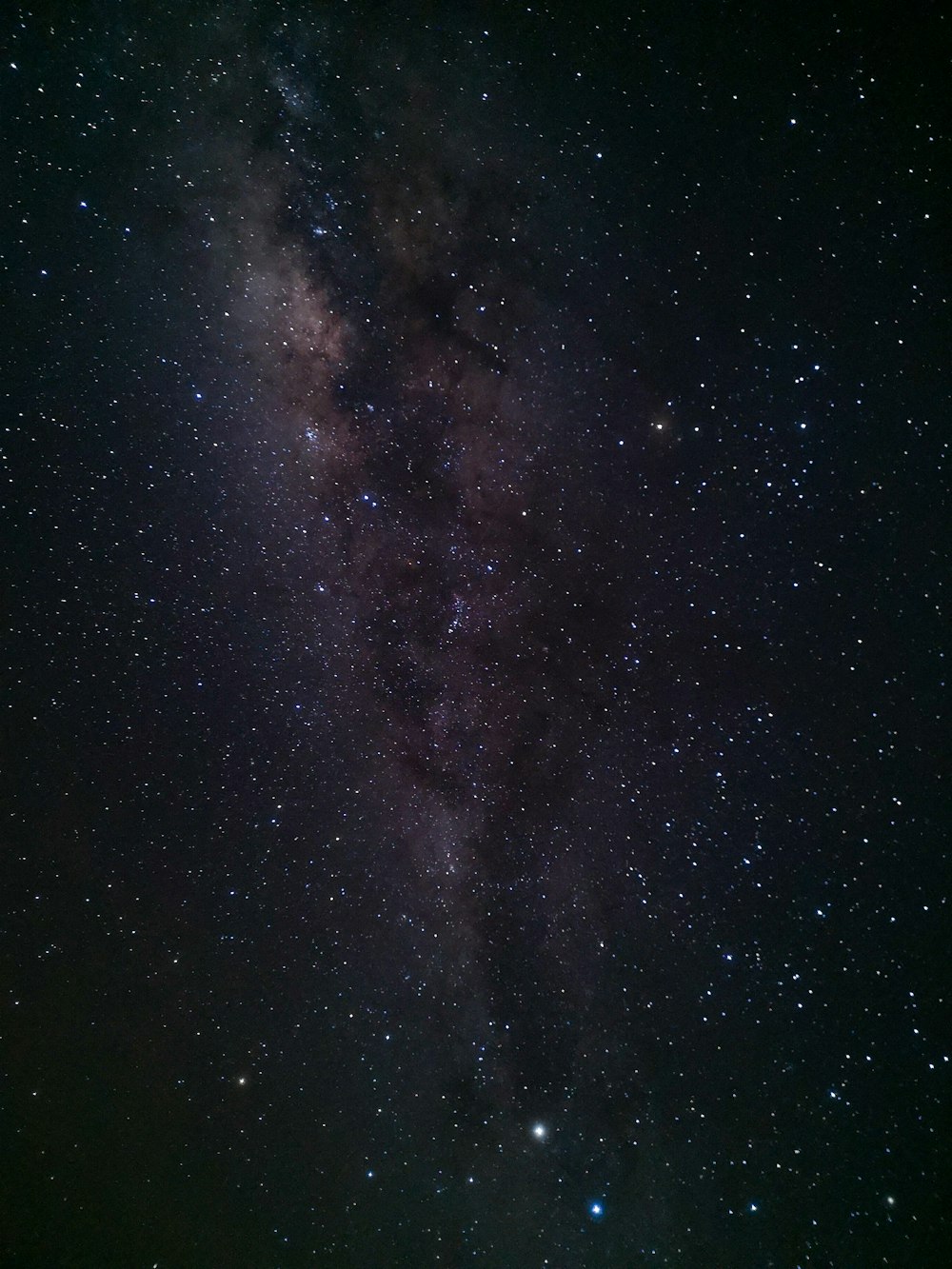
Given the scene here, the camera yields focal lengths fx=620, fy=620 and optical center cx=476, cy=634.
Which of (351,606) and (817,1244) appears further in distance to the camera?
(351,606)

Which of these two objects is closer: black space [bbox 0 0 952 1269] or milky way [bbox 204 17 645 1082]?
black space [bbox 0 0 952 1269]

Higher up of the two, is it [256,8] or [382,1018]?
[256,8]

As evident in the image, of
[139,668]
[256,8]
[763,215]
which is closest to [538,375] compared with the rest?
[763,215]

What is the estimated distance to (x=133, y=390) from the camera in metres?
1.74

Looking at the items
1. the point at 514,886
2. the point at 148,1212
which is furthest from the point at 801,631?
the point at 148,1212

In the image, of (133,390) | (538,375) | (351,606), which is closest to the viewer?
(538,375)

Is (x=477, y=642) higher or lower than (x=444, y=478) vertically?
lower

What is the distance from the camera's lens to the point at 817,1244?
5.09 feet

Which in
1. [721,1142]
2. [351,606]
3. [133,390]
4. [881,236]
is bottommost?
[721,1142]

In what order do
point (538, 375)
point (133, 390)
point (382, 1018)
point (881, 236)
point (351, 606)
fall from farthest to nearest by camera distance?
point (382, 1018) → point (351, 606) → point (133, 390) → point (538, 375) → point (881, 236)

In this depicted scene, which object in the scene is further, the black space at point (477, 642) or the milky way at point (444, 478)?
the milky way at point (444, 478)

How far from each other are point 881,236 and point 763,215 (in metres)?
0.24

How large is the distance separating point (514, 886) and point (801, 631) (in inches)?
43.8

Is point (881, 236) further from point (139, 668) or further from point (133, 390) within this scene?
point (139, 668)
